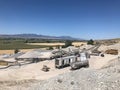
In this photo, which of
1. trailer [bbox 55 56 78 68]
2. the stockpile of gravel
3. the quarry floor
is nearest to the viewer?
the stockpile of gravel

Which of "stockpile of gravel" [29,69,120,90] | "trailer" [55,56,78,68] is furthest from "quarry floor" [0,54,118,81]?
"stockpile of gravel" [29,69,120,90]

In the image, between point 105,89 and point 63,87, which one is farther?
point 63,87

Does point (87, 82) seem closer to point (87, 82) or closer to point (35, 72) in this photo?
point (87, 82)

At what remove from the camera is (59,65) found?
1539 inches

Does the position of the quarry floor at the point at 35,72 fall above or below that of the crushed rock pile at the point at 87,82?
below

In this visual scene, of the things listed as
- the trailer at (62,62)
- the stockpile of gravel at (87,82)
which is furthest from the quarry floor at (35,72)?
the stockpile of gravel at (87,82)

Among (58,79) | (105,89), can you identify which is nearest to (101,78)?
(105,89)

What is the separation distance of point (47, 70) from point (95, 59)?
12.0 m

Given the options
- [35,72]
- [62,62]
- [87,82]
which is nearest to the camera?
[87,82]

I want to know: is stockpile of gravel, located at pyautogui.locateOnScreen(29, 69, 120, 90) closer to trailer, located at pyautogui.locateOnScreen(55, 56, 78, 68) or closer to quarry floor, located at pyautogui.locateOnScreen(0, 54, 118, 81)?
quarry floor, located at pyautogui.locateOnScreen(0, 54, 118, 81)

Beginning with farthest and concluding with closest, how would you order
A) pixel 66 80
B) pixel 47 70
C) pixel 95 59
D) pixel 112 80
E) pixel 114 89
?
pixel 95 59
pixel 47 70
pixel 66 80
pixel 112 80
pixel 114 89

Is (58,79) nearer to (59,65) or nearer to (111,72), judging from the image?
(111,72)

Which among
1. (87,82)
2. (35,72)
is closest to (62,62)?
(35,72)

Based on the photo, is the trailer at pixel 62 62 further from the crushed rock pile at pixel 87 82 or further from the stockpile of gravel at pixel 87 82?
the stockpile of gravel at pixel 87 82
